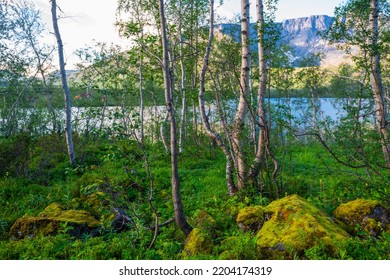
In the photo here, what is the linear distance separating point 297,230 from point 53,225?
5.17 meters

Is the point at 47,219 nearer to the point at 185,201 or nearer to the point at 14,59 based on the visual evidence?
the point at 185,201

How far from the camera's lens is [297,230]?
462 cm

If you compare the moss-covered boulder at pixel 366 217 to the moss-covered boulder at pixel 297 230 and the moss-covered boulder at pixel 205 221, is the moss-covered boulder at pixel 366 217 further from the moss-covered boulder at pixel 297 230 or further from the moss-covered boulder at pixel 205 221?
the moss-covered boulder at pixel 205 221

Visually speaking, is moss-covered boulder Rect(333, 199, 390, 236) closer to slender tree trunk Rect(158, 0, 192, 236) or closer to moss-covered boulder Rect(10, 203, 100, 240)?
slender tree trunk Rect(158, 0, 192, 236)

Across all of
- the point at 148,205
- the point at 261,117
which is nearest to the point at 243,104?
the point at 261,117

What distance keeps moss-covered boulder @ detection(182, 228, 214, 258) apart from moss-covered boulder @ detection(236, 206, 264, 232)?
36.1 inches

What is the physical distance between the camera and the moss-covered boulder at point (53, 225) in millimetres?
6152

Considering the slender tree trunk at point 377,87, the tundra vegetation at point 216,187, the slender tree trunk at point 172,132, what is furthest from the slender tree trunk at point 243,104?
the slender tree trunk at point 377,87

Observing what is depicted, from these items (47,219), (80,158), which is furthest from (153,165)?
(47,219)

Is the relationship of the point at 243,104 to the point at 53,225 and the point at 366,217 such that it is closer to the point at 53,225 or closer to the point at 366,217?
the point at 366,217

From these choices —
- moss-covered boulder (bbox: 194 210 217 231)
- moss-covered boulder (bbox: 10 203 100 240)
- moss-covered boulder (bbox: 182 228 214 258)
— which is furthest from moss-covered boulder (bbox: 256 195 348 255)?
moss-covered boulder (bbox: 10 203 100 240)

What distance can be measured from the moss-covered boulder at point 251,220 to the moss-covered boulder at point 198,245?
92cm
